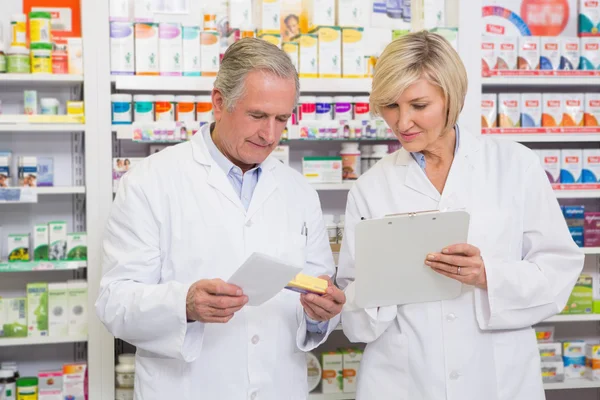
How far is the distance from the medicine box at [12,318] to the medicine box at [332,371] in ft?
4.87

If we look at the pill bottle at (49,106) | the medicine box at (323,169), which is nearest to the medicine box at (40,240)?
the pill bottle at (49,106)

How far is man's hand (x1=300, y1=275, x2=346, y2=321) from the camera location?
79.7 inches

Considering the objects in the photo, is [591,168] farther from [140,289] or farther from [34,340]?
[34,340]

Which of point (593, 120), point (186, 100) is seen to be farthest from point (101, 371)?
point (593, 120)

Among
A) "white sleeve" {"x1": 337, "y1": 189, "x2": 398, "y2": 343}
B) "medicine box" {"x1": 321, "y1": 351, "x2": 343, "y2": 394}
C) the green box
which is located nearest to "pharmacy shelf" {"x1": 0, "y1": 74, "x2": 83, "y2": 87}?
"white sleeve" {"x1": 337, "y1": 189, "x2": 398, "y2": 343}

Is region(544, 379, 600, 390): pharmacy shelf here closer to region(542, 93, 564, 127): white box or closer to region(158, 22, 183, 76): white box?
region(542, 93, 564, 127): white box

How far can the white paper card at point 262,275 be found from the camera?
65.6 inches

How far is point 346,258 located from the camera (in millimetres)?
2340

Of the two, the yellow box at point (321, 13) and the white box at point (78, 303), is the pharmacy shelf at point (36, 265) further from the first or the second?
the yellow box at point (321, 13)

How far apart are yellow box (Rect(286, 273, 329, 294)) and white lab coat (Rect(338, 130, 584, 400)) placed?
0.27 m

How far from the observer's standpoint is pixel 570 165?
3.83 m

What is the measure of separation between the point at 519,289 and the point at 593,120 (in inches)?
81.6

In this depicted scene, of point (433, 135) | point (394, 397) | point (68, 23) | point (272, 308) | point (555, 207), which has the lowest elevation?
point (394, 397)

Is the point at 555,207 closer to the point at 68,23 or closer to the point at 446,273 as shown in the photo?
the point at 446,273
